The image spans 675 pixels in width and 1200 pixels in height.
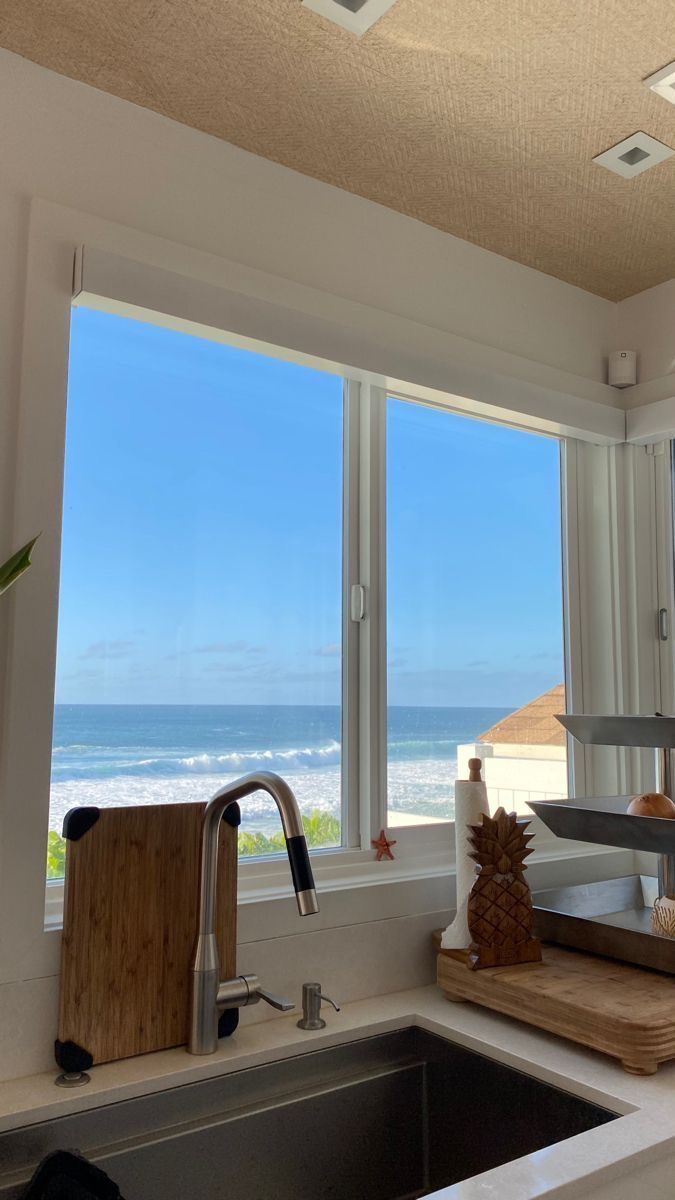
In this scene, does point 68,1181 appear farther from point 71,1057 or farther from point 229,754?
point 229,754

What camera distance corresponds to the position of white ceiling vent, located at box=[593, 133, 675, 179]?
1757 millimetres

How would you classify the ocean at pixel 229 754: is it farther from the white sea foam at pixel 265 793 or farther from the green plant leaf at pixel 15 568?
the green plant leaf at pixel 15 568

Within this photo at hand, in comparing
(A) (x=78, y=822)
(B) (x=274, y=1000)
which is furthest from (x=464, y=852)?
(A) (x=78, y=822)

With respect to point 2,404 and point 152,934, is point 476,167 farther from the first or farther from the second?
point 152,934

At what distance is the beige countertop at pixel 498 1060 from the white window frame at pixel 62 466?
0.19m

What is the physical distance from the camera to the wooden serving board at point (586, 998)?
4.53ft

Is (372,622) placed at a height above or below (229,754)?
above

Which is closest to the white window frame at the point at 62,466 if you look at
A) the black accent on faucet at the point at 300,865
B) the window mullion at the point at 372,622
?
the window mullion at the point at 372,622

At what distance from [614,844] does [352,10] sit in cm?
146

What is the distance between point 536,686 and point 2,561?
4.55 ft

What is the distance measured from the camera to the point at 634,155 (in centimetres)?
181

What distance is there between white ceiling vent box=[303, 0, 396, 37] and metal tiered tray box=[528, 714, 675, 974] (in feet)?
4.06

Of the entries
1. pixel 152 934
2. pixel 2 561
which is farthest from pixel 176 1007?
pixel 2 561

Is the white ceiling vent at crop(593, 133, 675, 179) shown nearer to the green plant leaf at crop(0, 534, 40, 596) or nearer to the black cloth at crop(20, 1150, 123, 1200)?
the green plant leaf at crop(0, 534, 40, 596)
